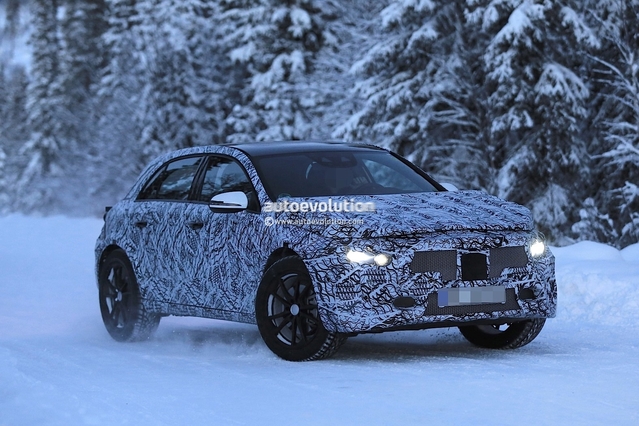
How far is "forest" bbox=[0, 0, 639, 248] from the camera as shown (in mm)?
→ 25812

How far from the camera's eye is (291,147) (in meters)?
8.65

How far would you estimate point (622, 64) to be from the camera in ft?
87.5

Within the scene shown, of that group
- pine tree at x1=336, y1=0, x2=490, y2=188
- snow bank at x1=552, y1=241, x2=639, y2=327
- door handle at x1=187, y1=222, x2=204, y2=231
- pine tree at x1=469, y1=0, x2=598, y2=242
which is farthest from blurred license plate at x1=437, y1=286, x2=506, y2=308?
pine tree at x1=336, y1=0, x2=490, y2=188

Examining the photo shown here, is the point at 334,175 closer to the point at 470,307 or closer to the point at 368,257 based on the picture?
the point at 368,257

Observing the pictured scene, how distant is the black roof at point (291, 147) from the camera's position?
8.48 meters

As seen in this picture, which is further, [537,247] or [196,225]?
[196,225]

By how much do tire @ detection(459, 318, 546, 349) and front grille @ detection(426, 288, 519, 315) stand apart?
48 centimetres

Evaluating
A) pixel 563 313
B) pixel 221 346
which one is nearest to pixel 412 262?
pixel 221 346

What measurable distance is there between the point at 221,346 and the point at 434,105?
2060 centimetres

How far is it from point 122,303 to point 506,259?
143 inches

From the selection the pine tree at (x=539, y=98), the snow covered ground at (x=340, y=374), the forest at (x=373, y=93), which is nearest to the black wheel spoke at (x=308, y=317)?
the snow covered ground at (x=340, y=374)

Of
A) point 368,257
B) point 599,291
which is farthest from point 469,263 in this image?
point 599,291

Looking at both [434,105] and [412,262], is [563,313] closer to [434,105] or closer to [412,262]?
[412,262]

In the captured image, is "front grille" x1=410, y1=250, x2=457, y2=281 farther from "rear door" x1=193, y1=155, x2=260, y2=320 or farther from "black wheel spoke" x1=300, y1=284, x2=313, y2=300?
"rear door" x1=193, y1=155, x2=260, y2=320
